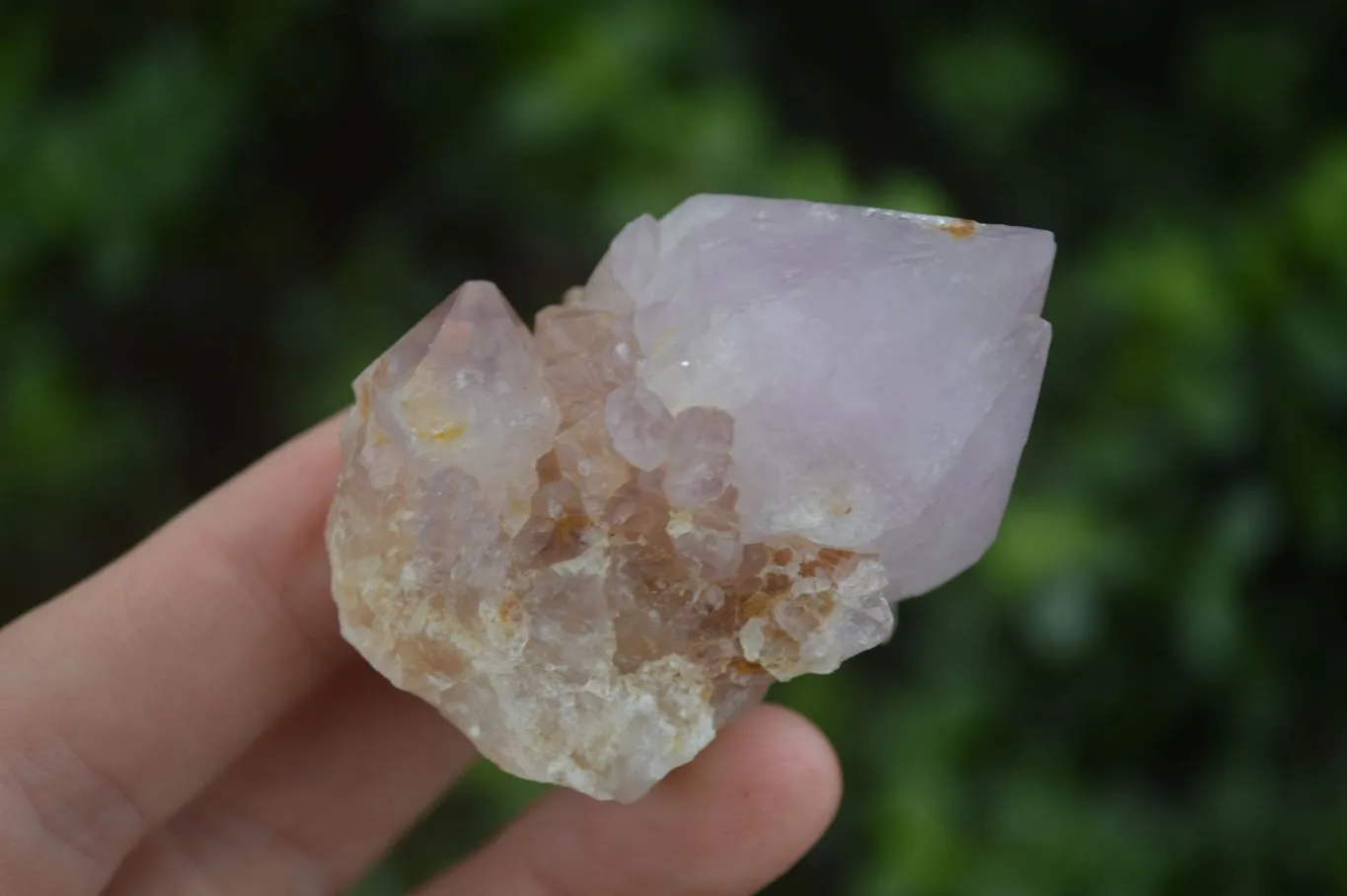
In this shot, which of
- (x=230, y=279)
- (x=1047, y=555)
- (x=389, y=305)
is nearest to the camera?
(x=1047, y=555)

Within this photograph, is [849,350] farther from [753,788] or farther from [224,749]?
[224,749]

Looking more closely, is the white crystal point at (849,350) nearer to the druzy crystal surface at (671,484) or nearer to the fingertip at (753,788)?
the druzy crystal surface at (671,484)

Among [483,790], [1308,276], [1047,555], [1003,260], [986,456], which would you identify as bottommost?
[483,790]

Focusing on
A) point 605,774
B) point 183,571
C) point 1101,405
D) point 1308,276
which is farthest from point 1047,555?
point 183,571

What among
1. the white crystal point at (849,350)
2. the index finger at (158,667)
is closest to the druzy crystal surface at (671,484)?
the white crystal point at (849,350)

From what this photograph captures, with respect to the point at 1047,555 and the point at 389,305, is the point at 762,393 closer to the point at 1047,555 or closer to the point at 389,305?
the point at 1047,555

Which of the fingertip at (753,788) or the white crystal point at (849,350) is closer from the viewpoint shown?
the white crystal point at (849,350)

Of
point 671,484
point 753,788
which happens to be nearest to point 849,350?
point 671,484
